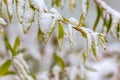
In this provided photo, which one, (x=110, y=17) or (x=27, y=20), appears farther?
(x=110, y=17)

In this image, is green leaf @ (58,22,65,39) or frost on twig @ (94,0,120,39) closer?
green leaf @ (58,22,65,39)

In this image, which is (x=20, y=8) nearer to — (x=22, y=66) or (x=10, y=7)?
(x=10, y=7)

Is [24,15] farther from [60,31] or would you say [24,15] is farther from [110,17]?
[110,17]

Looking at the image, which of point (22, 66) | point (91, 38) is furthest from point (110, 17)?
point (91, 38)

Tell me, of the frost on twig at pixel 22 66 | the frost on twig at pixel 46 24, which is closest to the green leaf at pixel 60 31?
the frost on twig at pixel 46 24

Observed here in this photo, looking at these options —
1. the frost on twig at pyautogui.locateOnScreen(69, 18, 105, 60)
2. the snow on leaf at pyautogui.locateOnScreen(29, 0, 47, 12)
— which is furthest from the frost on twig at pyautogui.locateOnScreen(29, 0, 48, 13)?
Answer: the frost on twig at pyautogui.locateOnScreen(69, 18, 105, 60)

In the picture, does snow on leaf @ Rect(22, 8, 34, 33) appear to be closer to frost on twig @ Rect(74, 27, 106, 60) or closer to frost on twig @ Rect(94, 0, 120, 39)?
frost on twig @ Rect(74, 27, 106, 60)

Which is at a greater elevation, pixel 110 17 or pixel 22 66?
pixel 110 17

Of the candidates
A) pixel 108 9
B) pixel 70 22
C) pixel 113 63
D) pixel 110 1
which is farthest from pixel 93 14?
pixel 70 22

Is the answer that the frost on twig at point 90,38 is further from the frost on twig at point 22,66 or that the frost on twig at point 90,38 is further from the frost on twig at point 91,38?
the frost on twig at point 22,66
